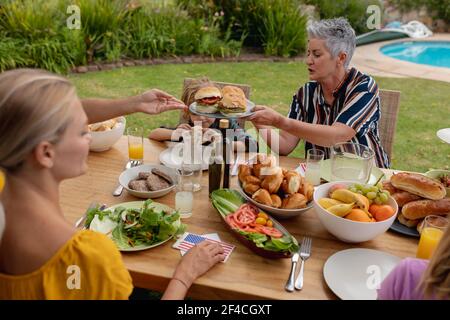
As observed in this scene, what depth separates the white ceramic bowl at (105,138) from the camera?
267 centimetres

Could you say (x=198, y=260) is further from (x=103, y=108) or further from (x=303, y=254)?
(x=103, y=108)

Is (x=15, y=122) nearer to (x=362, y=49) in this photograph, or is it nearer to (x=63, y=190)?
(x=63, y=190)

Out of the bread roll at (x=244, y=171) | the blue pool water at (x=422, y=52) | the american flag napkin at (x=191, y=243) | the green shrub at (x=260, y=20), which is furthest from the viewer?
the blue pool water at (x=422, y=52)

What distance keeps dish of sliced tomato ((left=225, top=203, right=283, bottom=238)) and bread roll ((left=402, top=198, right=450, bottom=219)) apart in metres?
0.60

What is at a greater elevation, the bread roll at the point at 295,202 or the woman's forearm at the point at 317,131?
the woman's forearm at the point at 317,131

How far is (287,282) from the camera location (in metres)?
1.66

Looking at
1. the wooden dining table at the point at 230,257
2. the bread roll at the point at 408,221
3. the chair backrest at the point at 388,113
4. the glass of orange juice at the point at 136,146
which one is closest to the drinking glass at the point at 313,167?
the wooden dining table at the point at 230,257

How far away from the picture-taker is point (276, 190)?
209cm

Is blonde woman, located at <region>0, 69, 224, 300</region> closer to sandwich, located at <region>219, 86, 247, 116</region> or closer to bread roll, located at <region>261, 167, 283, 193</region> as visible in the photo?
bread roll, located at <region>261, 167, 283, 193</region>

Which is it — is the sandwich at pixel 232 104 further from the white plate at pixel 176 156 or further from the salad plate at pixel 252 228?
the salad plate at pixel 252 228

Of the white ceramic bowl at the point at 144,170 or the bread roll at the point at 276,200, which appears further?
the white ceramic bowl at the point at 144,170

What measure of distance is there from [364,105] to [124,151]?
1.51 m

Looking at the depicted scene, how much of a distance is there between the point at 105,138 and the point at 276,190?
1156mm

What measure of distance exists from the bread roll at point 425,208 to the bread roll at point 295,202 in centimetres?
45
